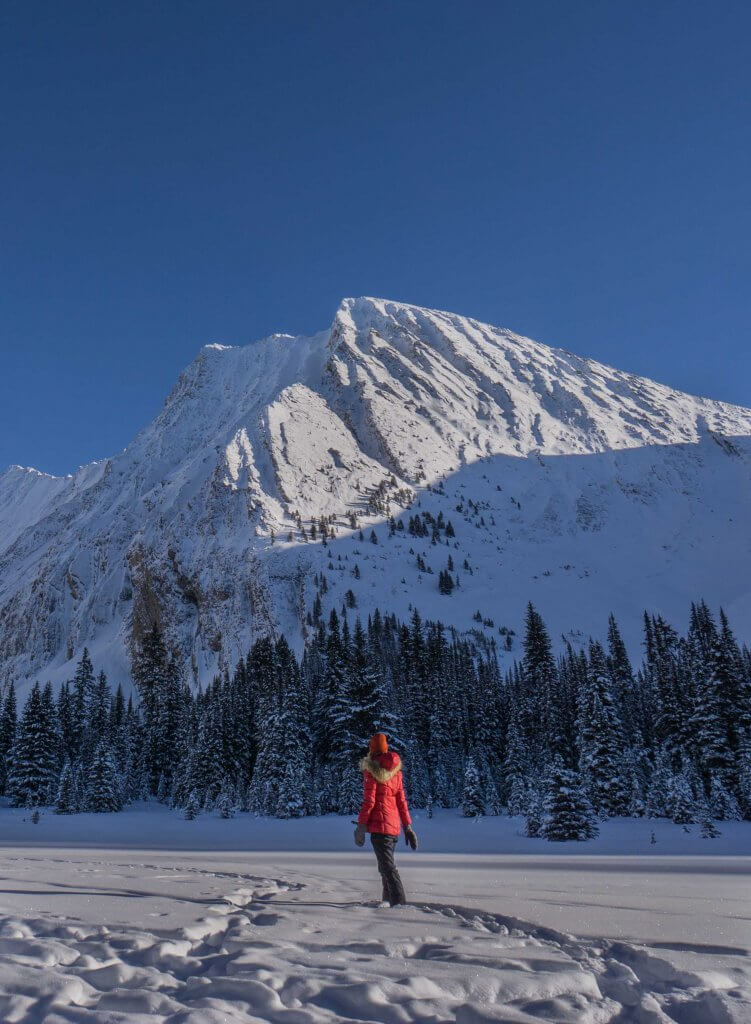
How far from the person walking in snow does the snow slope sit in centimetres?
63

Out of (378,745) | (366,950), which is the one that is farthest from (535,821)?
(366,950)

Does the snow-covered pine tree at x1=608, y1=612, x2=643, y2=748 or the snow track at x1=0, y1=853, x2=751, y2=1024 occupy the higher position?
the snow-covered pine tree at x1=608, y1=612, x2=643, y2=748

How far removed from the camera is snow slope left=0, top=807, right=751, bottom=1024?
398 centimetres

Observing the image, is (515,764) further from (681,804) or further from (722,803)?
(681,804)

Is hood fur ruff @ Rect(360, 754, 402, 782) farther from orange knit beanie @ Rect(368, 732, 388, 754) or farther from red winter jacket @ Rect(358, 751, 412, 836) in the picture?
orange knit beanie @ Rect(368, 732, 388, 754)

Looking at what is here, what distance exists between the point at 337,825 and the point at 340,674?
1395 cm

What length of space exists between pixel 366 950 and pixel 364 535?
134 m

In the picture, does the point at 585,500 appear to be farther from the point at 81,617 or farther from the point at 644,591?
the point at 81,617

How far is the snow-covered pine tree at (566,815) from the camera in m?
23.8

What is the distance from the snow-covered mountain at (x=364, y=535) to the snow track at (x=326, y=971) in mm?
104536

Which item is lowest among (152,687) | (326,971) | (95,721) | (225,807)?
(326,971)

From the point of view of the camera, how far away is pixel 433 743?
57375 millimetres

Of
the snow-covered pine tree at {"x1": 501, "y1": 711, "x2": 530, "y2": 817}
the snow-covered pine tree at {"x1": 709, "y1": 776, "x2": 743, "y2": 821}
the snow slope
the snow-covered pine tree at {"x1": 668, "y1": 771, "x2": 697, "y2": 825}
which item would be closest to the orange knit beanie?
the snow slope

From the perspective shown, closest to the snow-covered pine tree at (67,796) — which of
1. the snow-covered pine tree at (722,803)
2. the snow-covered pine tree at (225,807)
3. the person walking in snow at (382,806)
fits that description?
the snow-covered pine tree at (225,807)
